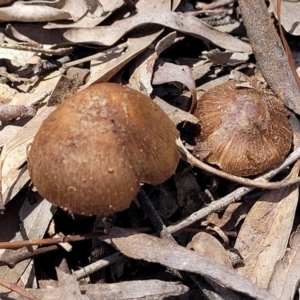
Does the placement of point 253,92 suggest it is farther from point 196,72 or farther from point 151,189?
point 151,189

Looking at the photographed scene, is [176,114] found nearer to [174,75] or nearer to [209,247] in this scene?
[174,75]

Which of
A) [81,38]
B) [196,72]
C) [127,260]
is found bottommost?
[127,260]

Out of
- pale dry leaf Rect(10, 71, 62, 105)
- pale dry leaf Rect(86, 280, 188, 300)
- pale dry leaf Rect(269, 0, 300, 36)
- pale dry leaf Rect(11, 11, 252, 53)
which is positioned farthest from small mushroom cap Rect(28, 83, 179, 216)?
pale dry leaf Rect(269, 0, 300, 36)

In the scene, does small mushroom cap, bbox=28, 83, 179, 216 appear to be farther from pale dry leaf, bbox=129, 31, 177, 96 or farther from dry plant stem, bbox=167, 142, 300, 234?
pale dry leaf, bbox=129, 31, 177, 96

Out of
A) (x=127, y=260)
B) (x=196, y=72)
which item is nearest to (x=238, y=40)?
(x=196, y=72)

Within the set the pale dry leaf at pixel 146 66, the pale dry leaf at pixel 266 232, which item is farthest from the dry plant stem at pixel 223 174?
the pale dry leaf at pixel 146 66
